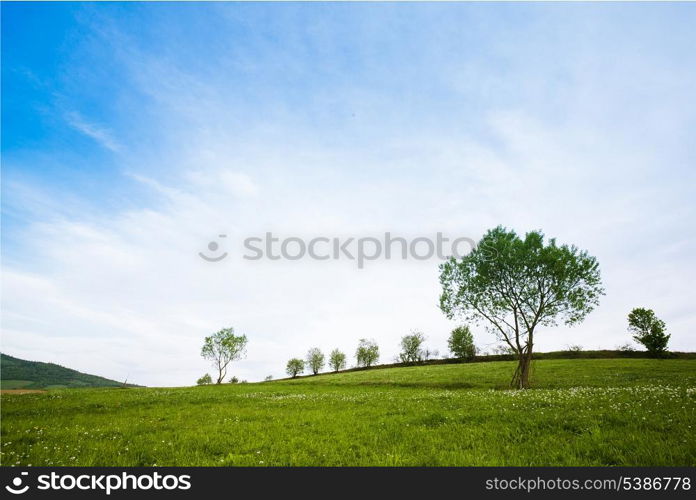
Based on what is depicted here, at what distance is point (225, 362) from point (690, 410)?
89.1 meters

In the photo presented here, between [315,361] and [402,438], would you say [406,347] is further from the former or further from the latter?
[402,438]

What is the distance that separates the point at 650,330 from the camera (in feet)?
242

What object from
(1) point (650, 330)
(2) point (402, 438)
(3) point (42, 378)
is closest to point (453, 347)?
(1) point (650, 330)

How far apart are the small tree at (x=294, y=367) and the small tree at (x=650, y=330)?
11574 cm

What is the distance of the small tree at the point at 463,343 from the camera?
92750 millimetres

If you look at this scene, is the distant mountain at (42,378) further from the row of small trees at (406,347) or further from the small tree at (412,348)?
the small tree at (412,348)

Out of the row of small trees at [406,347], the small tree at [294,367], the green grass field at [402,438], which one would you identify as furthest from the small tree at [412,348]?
the green grass field at [402,438]

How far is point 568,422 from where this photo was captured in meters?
9.58

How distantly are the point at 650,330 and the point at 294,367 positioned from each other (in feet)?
398

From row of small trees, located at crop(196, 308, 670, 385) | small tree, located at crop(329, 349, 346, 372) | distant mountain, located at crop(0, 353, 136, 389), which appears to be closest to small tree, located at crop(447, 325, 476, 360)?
row of small trees, located at crop(196, 308, 670, 385)

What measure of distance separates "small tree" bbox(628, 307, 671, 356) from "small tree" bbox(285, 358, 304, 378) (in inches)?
4557

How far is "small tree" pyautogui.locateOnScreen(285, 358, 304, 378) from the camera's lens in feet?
457
